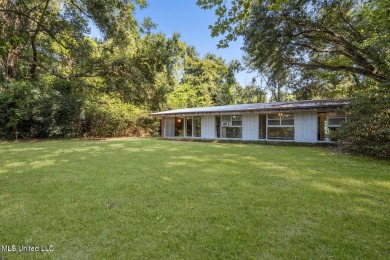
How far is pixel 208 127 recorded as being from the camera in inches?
675

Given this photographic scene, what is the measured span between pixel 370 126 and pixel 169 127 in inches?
601

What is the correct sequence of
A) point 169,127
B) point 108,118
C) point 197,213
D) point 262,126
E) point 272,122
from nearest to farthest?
1. point 197,213
2. point 272,122
3. point 262,126
4. point 108,118
5. point 169,127

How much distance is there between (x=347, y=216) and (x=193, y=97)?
28.7m

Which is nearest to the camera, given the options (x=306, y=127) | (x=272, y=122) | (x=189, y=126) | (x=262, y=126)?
(x=306, y=127)

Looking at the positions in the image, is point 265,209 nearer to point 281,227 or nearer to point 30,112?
point 281,227

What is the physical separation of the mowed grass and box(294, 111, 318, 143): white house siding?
22.5 ft

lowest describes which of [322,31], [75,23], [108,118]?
[108,118]

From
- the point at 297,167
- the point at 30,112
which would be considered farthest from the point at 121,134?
the point at 297,167

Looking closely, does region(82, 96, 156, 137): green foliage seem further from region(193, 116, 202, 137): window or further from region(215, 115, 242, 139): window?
region(215, 115, 242, 139): window

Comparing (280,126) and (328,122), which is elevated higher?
(328,122)

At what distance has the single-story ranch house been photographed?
1215 cm

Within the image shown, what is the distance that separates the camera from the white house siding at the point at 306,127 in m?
12.6

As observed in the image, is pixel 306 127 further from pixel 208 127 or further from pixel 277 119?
pixel 208 127

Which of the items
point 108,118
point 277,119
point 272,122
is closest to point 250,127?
point 272,122
